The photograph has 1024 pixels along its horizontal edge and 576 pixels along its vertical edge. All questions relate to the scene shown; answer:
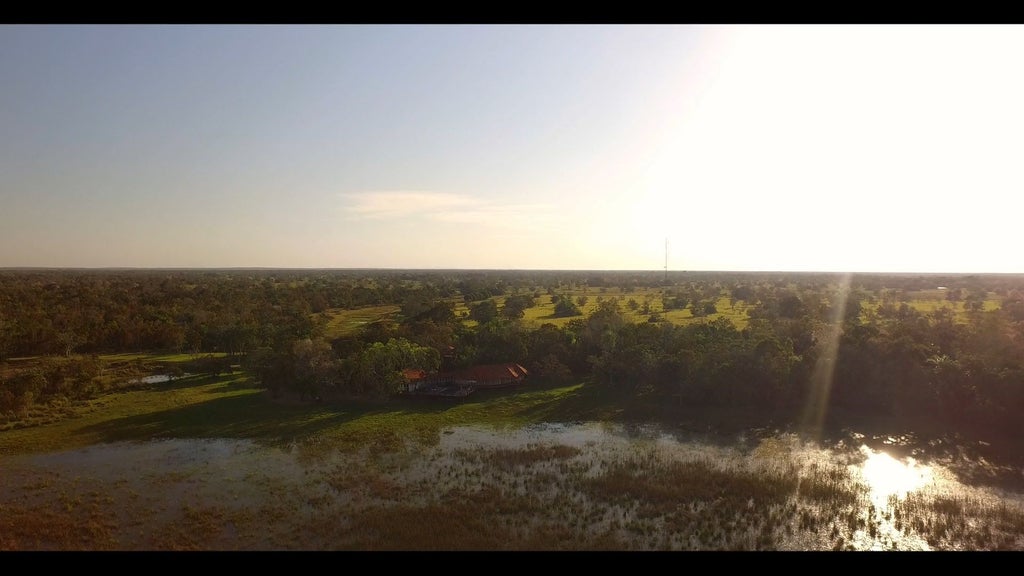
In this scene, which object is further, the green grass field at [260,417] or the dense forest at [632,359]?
the dense forest at [632,359]

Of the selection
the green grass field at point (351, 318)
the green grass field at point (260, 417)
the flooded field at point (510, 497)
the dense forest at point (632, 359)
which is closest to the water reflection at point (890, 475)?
the flooded field at point (510, 497)

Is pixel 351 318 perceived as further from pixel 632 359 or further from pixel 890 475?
pixel 890 475

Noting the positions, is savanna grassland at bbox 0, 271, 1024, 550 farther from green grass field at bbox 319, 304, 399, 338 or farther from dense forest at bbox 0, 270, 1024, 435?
green grass field at bbox 319, 304, 399, 338

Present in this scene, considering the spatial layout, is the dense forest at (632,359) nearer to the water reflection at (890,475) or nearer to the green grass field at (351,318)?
the green grass field at (351,318)
